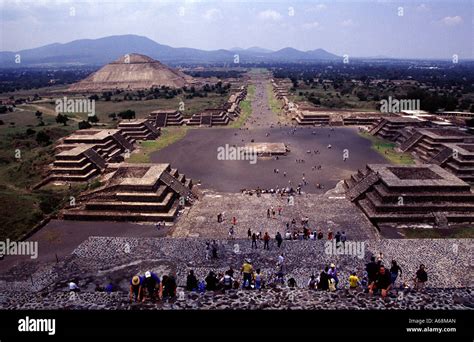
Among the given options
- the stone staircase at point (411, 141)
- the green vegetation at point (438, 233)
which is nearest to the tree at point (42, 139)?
the green vegetation at point (438, 233)

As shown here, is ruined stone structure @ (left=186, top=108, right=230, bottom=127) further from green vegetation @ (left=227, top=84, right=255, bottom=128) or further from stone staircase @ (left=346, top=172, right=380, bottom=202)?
stone staircase @ (left=346, top=172, right=380, bottom=202)

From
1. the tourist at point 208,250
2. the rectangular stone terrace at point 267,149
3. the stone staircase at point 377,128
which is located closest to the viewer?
the tourist at point 208,250

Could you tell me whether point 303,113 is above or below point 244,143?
above

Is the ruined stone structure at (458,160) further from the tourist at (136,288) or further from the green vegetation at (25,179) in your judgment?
the green vegetation at (25,179)

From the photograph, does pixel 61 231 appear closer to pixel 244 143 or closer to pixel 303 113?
pixel 244 143

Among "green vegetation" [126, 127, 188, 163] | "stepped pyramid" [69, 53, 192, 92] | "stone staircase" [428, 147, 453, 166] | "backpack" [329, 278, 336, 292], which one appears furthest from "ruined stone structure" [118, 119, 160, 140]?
"stepped pyramid" [69, 53, 192, 92]

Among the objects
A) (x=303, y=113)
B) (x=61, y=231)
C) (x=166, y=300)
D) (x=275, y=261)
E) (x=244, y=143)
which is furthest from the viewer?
(x=303, y=113)
